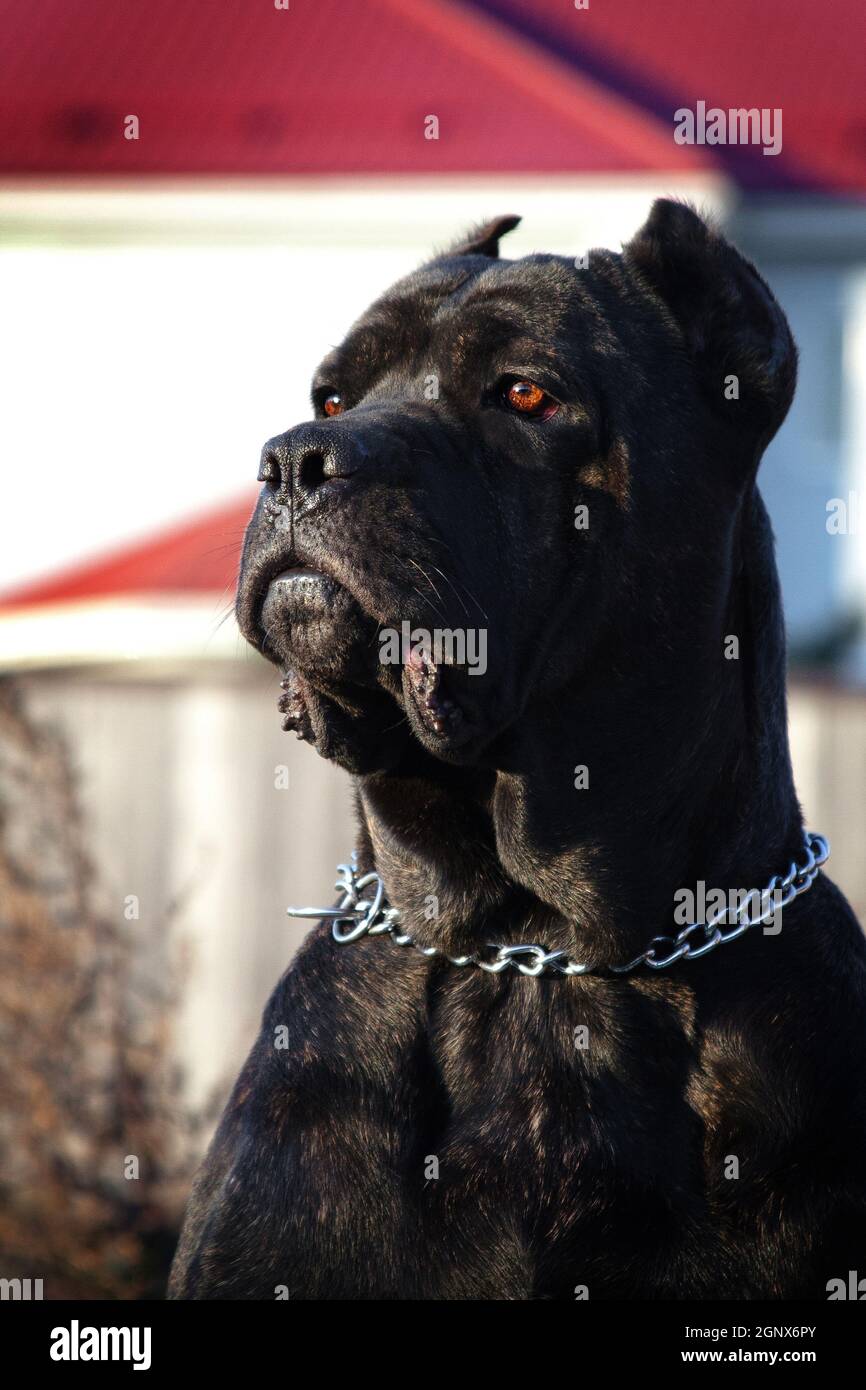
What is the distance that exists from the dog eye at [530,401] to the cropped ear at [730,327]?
333mm

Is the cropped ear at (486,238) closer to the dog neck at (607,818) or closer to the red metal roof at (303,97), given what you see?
the dog neck at (607,818)

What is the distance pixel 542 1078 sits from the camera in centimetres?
255

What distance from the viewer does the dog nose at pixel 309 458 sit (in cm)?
245

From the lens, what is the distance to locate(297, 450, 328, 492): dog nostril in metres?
2.47

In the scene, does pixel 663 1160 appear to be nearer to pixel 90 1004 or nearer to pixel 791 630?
pixel 90 1004

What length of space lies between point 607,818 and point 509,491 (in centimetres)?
58

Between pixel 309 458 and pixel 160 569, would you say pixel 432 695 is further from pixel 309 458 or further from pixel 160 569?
pixel 160 569

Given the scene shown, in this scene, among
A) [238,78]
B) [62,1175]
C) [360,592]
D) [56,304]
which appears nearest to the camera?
[360,592]

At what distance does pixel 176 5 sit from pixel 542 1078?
31.7ft

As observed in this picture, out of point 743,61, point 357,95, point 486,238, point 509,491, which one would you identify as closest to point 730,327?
point 509,491

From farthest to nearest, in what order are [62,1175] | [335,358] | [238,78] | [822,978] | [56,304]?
[56,304], [238,78], [62,1175], [335,358], [822,978]

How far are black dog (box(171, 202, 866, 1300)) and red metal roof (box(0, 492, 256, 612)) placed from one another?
5.96 metres

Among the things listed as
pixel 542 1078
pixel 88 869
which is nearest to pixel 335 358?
pixel 542 1078

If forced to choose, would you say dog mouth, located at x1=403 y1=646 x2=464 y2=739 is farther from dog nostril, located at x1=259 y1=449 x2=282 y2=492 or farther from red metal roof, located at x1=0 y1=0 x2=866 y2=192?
red metal roof, located at x1=0 y1=0 x2=866 y2=192
